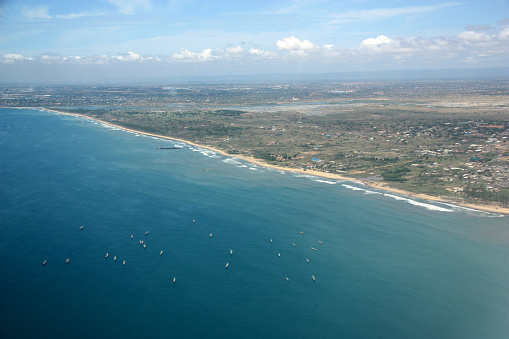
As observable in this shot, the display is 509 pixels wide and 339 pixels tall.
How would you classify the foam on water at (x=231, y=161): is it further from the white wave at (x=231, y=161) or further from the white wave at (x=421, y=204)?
the white wave at (x=421, y=204)

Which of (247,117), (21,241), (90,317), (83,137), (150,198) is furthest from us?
(247,117)

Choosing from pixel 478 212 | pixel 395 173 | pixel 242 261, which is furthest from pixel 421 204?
pixel 242 261

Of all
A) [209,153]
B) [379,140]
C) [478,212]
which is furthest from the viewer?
[379,140]

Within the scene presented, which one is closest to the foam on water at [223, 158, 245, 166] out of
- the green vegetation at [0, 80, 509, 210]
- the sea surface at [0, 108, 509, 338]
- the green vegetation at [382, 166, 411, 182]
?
the green vegetation at [0, 80, 509, 210]

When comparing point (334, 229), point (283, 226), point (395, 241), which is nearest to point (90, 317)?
point (283, 226)

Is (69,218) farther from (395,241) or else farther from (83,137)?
(83,137)

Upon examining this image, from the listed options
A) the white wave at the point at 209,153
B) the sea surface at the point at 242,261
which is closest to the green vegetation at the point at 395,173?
the sea surface at the point at 242,261

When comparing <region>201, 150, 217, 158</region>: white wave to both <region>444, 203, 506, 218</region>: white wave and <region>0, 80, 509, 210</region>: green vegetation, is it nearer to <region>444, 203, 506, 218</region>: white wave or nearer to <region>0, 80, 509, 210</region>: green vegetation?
<region>0, 80, 509, 210</region>: green vegetation

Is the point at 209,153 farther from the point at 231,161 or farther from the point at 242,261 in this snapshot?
the point at 242,261
